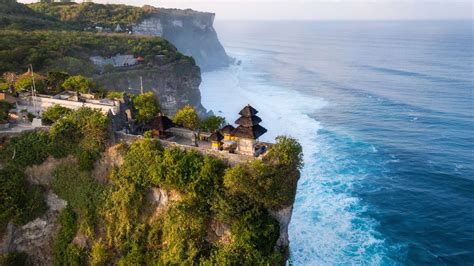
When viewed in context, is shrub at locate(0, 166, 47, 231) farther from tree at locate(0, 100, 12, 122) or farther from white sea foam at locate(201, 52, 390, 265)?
white sea foam at locate(201, 52, 390, 265)

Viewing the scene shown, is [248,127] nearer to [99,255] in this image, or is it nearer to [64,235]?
[99,255]

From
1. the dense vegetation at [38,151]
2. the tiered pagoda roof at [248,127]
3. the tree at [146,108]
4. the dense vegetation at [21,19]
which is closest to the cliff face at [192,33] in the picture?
the dense vegetation at [21,19]

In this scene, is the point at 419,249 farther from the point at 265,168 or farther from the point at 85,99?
the point at 85,99

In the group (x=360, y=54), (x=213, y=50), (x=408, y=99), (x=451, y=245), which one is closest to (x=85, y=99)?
(x=451, y=245)

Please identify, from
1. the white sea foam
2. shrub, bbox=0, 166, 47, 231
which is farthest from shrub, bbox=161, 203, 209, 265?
the white sea foam

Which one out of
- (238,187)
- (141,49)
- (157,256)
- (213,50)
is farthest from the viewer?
(213,50)

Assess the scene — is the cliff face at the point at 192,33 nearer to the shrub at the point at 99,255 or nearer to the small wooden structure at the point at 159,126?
the small wooden structure at the point at 159,126
